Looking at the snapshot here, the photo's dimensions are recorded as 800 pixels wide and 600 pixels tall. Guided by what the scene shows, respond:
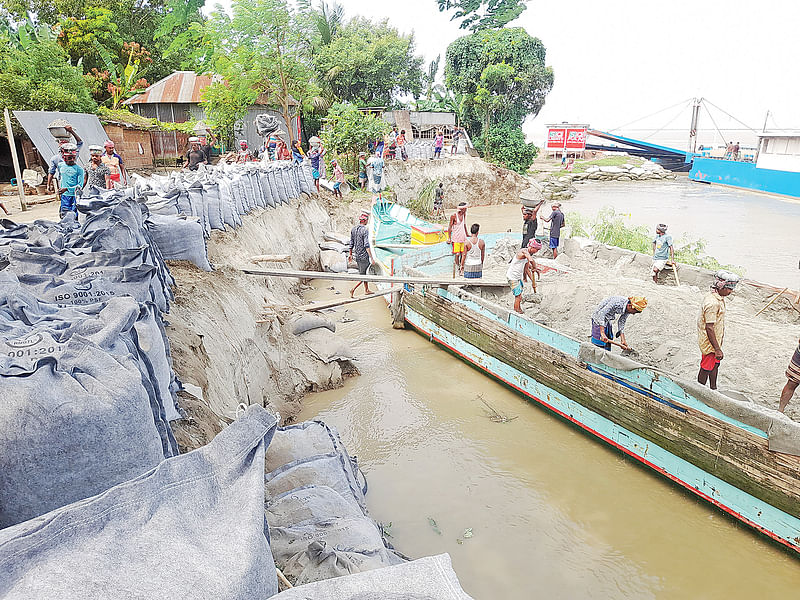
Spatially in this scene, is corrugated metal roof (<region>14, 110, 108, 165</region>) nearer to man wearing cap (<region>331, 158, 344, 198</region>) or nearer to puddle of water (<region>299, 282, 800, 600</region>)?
man wearing cap (<region>331, 158, 344, 198</region>)

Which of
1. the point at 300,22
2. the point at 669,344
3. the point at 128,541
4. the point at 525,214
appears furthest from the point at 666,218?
the point at 128,541

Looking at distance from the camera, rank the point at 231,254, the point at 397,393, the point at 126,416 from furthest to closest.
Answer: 1. the point at 231,254
2. the point at 397,393
3. the point at 126,416

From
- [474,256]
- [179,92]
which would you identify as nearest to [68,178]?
[474,256]

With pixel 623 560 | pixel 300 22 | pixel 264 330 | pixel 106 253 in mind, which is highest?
pixel 300 22

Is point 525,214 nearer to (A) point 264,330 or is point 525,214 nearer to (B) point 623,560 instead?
(A) point 264,330

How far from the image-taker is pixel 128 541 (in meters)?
1.52

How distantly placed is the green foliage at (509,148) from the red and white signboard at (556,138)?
12.5m

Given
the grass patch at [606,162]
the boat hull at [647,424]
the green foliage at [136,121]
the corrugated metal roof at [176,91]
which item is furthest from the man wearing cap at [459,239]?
the grass patch at [606,162]

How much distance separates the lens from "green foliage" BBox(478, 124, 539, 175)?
26562 mm

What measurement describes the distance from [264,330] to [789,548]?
5.81 m

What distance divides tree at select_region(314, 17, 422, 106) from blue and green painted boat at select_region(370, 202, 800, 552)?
2037 centimetres

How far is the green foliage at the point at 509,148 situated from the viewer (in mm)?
26562

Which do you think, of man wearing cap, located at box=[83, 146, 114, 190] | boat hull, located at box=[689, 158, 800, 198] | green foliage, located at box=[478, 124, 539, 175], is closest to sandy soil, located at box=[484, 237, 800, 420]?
man wearing cap, located at box=[83, 146, 114, 190]

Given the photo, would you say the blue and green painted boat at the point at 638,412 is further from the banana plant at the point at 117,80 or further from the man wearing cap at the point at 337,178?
the banana plant at the point at 117,80
